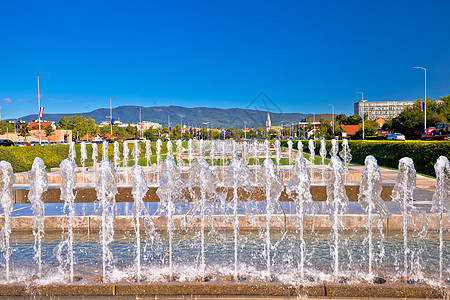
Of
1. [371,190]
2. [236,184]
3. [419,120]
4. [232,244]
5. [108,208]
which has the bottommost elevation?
[232,244]

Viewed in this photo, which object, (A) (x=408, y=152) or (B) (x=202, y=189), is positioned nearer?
(B) (x=202, y=189)

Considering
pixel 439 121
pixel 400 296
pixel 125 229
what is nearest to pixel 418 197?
pixel 400 296

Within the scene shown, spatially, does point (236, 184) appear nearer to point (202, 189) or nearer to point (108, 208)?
point (202, 189)

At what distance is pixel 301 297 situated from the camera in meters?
3.70

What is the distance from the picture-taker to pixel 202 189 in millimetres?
6195

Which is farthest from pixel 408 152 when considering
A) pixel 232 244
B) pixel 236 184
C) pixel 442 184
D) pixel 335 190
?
pixel 232 244

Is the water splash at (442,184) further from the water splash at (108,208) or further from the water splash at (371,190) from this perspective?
the water splash at (108,208)

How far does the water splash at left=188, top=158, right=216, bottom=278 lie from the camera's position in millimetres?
5574

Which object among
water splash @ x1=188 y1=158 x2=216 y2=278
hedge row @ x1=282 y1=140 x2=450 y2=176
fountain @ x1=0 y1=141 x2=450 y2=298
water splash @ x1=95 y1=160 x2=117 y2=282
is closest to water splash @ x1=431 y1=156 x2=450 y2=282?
fountain @ x1=0 y1=141 x2=450 y2=298

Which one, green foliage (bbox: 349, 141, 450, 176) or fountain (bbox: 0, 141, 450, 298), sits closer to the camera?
fountain (bbox: 0, 141, 450, 298)

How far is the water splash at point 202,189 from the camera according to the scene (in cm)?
557

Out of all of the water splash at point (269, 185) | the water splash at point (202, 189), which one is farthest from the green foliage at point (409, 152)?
the water splash at point (269, 185)

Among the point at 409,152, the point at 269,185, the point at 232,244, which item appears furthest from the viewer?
the point at 409,152

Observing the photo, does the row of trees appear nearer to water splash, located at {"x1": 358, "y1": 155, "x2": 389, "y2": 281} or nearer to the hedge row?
the hedge row
